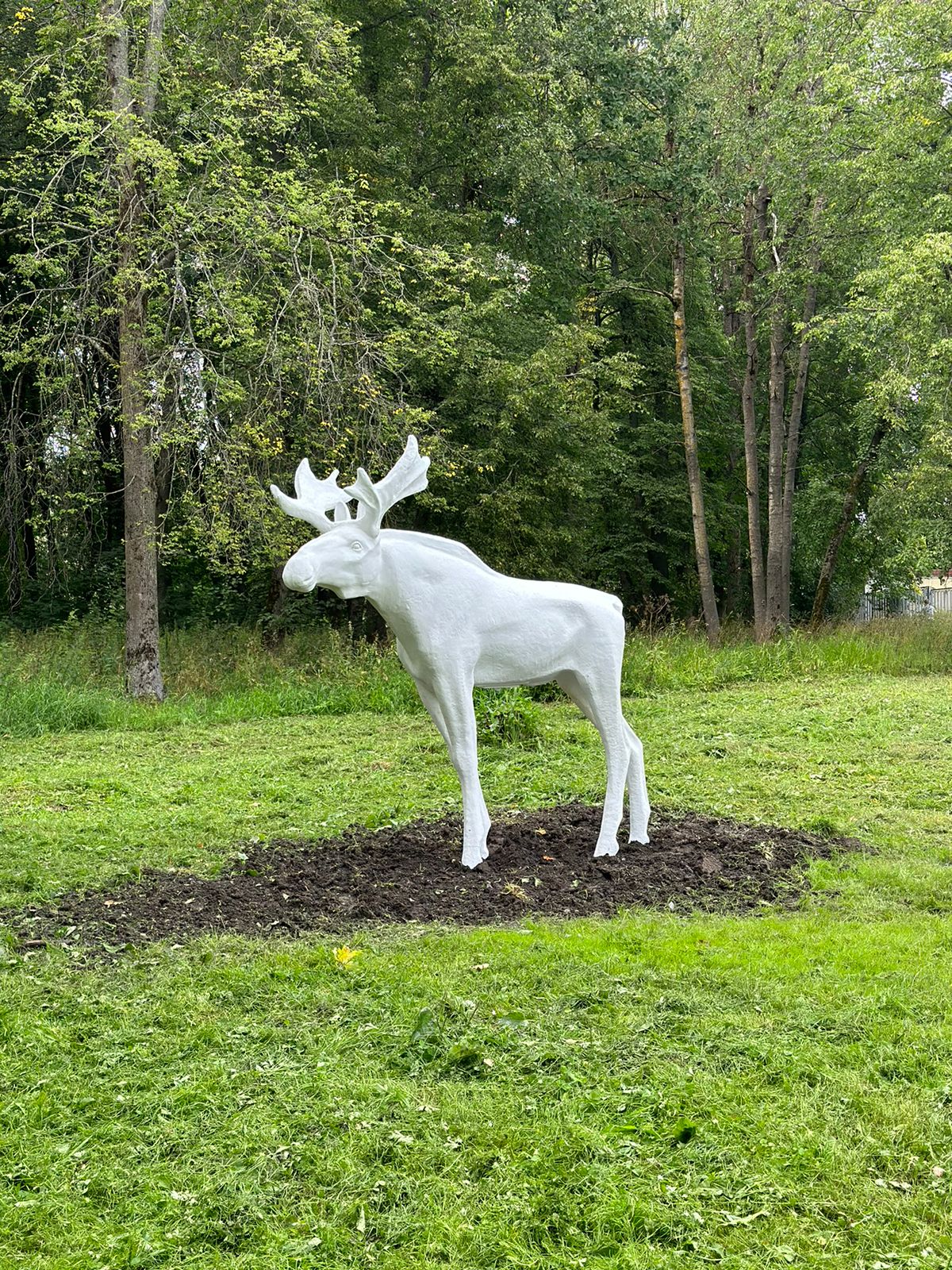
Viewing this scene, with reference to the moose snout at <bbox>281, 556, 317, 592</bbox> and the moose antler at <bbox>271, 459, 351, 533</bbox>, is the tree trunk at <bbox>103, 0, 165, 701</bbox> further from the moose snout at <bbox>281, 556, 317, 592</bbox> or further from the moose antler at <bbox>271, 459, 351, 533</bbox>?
the moose snout at <bbox>281, 556, 317, 592</bbox>

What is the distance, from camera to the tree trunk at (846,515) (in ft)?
71.7

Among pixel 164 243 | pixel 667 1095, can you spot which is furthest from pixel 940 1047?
pixel 164 243

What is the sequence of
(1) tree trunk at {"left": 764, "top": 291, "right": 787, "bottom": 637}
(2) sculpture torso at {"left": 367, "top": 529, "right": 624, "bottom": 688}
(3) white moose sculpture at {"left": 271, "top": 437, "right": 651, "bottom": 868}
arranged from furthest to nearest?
(1) tree trunk at {"left": 764, "top": 291, "right": 787, "bottom": 637} < (2) sculpture torso at {"left": 367, "top": 529, "right": 624, "bottom": 688} < (3) white moose sculpture at {"left": 271, "top": 437, "right": 651, "bottom": 868}

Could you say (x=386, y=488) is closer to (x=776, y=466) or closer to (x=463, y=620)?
(x=463, y=620)

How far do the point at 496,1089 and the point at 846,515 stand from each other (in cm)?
2072

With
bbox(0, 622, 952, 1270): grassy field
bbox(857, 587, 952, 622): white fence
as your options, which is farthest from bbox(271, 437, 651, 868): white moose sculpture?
bbox(857, 587, 952, 622): white fence

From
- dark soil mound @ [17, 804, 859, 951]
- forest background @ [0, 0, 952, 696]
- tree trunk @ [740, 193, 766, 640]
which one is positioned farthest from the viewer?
tree trunk @ [740, 193, 766, 640]

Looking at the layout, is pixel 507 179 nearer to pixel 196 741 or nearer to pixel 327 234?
pixel 327 234

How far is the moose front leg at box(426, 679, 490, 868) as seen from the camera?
631 cm

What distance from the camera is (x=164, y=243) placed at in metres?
11.9

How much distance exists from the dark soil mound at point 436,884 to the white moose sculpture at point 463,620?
1.04 feet

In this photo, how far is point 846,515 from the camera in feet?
74.2

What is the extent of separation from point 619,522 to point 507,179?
835cm

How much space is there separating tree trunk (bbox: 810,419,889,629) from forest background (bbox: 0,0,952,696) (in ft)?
0.32
